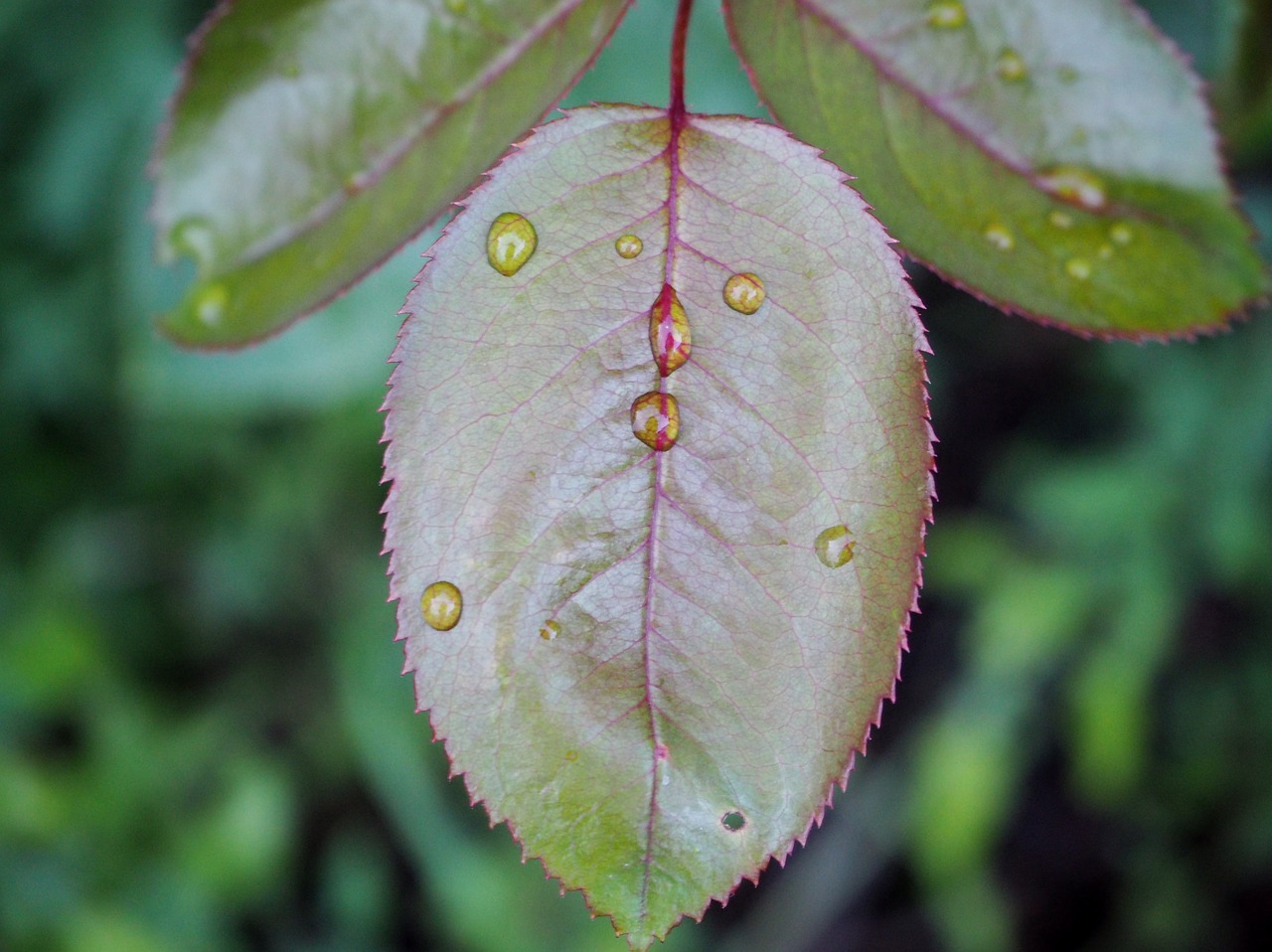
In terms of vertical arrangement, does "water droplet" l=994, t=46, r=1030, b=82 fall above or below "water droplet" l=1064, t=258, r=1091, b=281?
above

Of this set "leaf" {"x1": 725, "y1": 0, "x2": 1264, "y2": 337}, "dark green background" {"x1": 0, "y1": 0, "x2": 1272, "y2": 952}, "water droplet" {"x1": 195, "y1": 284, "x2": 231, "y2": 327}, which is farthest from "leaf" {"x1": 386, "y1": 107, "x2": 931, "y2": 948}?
"dark green background" {"x1": 0, "y1": 0, "x2": 1272, "y2": 952}

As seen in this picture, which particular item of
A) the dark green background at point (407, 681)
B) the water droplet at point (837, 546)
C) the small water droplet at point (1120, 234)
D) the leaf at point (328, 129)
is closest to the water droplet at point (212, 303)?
the leaf at point (328, 129)

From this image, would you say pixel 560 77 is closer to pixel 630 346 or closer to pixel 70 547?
pixel 630 346

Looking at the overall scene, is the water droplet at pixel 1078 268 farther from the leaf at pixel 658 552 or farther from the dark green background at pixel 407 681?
the dark green background at pixel 407 681

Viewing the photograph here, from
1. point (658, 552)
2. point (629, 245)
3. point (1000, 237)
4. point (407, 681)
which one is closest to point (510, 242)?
point (629, 245)

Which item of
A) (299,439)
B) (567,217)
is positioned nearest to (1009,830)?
(299,439)

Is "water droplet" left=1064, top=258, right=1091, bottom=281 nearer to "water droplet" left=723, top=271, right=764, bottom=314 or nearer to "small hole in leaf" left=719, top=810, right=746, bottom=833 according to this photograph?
"water droplet" left=723, top=271, right=764, bottom=314
